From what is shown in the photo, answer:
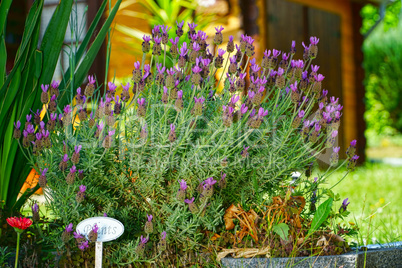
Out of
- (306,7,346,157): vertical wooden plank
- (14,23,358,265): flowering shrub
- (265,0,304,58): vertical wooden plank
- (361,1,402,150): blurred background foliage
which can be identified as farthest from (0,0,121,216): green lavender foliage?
(361,1,402,150): blurred background foliage

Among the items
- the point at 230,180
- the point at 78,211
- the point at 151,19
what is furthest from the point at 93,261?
the point at 151,19

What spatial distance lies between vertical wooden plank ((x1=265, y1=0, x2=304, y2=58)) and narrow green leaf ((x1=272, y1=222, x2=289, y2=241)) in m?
4.60

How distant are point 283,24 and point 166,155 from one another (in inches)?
202

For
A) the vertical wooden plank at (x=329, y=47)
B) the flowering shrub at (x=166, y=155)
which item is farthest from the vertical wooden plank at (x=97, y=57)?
the vertical wooden plank at (x=329, y=47)

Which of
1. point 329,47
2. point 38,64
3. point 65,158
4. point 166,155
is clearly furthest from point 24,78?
point 329,47

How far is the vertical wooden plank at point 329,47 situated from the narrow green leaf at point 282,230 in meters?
5.40

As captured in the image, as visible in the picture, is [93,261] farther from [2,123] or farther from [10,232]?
[2,123]

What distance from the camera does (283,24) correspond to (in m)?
6.41

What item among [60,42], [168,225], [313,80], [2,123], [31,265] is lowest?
[31,265]

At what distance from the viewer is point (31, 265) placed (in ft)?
5.59

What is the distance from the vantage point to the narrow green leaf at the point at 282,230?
171cm

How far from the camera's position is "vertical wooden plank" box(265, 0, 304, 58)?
6.18m

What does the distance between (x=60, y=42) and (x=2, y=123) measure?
17.2 inches

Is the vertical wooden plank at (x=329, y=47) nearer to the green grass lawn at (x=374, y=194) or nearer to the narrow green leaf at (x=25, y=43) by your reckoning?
the green grass lawn at (x=374, y=194)
